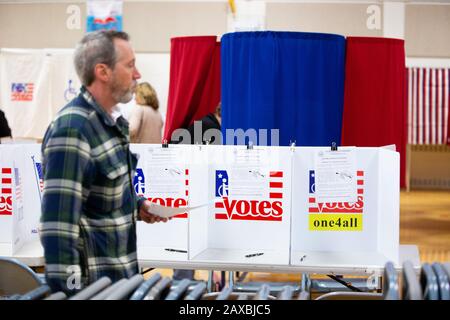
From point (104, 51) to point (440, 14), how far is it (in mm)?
11144

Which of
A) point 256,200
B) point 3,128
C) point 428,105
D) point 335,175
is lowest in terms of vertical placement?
point 256,200

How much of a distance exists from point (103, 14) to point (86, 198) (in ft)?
33.7

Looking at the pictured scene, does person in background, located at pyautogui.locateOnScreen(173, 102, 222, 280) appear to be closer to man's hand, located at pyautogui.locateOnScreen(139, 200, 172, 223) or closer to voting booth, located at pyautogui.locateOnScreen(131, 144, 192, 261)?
voting booth, located at pyautogui.locateOnScreen(131, 144, 192, 261)

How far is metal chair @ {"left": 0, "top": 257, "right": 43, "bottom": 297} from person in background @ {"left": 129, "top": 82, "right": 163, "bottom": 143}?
4209mm

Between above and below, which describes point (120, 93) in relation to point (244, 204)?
above

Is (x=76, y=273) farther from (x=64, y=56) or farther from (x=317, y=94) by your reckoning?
(x=64, y=56)

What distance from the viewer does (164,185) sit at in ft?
12.0

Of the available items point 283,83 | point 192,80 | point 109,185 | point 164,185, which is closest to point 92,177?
point 109,185

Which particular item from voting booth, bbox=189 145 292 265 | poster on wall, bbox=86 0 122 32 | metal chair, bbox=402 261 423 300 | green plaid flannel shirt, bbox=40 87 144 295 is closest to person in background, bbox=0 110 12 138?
voting booth, bbox=189 145 292 265

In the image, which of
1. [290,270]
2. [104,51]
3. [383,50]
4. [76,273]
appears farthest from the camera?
[383,50]

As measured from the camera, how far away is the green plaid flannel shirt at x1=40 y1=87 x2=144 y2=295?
1.91 m

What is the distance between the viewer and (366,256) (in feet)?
11.5

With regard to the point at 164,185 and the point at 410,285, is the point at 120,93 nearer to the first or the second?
the point at 410,285
